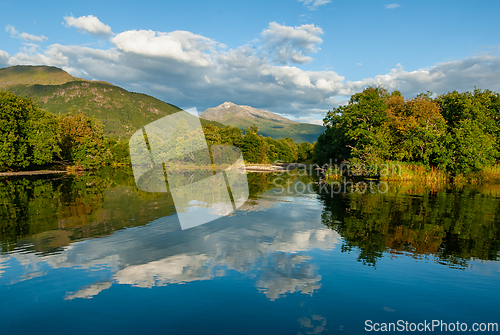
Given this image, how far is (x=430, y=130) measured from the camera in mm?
41094

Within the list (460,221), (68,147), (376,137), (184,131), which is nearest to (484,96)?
(376,137)

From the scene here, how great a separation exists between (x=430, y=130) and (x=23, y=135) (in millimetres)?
75032

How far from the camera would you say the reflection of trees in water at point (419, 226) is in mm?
11301

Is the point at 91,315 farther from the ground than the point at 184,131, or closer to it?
closer to it

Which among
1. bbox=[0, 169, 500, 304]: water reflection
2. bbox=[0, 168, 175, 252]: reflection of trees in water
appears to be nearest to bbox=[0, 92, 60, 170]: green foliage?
bbox=[0, 168, 175, 252]: reflection of trees in water

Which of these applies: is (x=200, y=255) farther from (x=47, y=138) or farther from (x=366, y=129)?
(x=47, y=138)

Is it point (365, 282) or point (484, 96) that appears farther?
point (484, 96)

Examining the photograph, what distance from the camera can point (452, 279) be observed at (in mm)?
8688

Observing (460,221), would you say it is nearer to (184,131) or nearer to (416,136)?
(416,136)

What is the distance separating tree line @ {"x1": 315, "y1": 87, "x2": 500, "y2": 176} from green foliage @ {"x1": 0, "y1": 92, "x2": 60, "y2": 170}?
2395 inches

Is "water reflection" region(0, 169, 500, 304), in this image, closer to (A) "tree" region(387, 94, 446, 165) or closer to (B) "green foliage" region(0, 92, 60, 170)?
(A) "tree" region(387, 94, 446, 165)

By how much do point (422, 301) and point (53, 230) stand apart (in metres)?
15.1

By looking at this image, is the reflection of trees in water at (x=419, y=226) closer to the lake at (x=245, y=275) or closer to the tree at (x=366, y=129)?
the lake at (x=245, y=275)

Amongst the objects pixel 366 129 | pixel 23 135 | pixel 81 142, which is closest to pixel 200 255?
pixel 366 129
